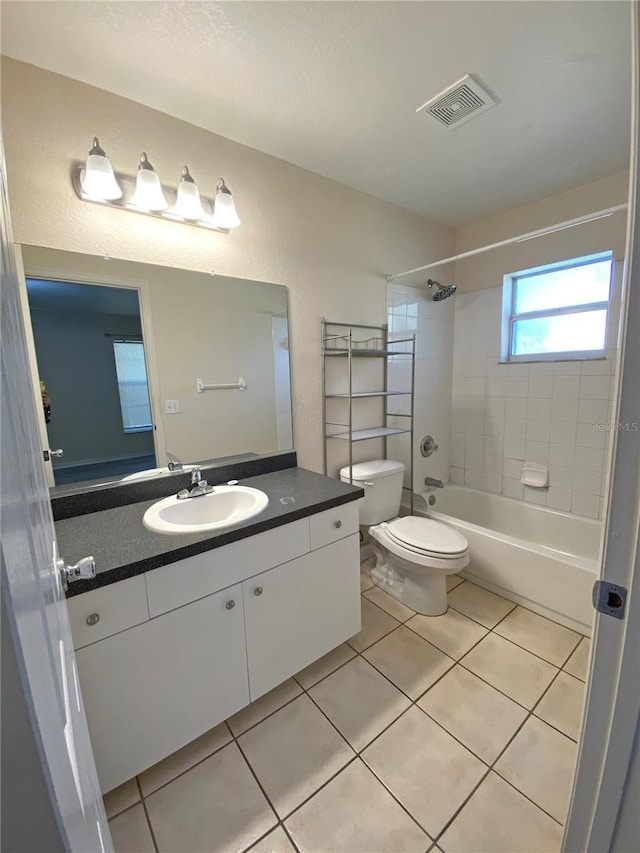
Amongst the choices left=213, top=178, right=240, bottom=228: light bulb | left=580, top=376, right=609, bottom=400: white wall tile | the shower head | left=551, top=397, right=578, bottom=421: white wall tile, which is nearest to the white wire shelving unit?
the shower head

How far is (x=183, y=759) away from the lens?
3.88 feet

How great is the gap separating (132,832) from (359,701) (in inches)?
31.7

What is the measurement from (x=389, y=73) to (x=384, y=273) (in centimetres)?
103

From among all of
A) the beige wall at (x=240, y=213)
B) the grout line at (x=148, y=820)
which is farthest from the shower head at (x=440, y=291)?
the grout line at (x=148, y=820)

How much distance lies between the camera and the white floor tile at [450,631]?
5.35ft

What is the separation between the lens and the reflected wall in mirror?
1258 millimetres

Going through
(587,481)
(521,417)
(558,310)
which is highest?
(558,310)

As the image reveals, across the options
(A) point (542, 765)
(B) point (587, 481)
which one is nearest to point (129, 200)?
(A) point (542, 765)

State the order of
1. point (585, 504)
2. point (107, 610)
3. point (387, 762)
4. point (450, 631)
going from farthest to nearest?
point (585, 504) → point (450, 631) → point (387, 762) → point (107, 610)

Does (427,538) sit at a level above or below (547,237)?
below

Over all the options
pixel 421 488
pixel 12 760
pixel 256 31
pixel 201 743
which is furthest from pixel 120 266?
pixel 421 488

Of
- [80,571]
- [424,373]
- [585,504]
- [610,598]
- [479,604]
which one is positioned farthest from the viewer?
[424,373]

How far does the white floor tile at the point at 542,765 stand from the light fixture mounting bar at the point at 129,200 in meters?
2.34

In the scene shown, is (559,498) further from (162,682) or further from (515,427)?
(162,682)
